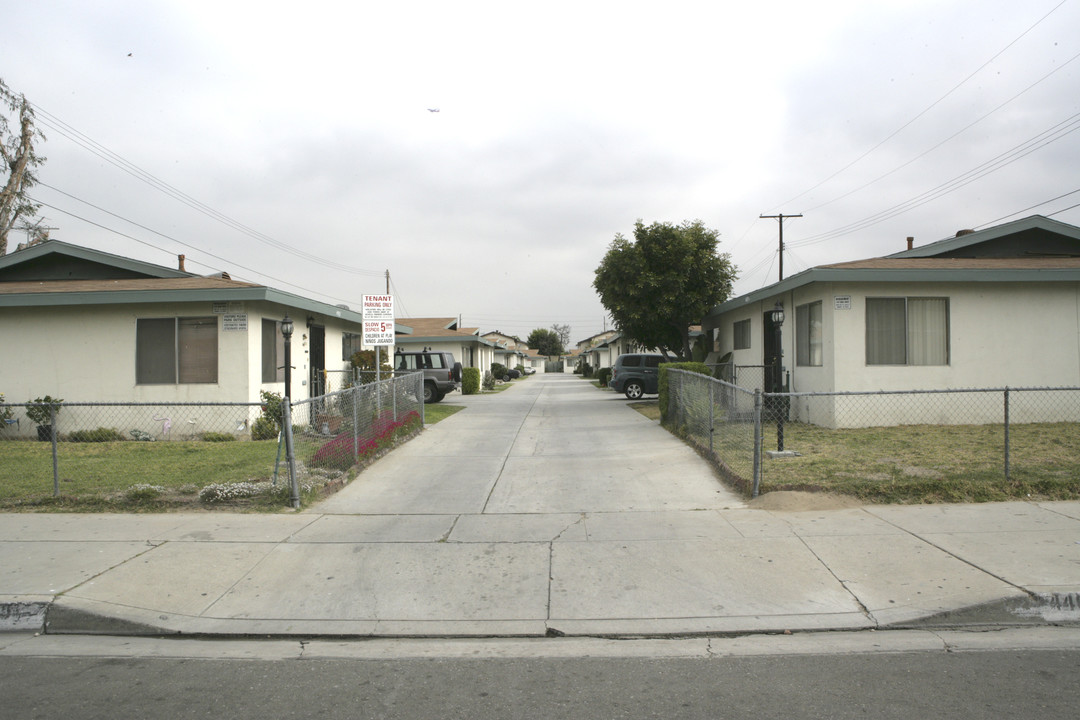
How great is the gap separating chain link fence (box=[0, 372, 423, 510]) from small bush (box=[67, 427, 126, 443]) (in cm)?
2

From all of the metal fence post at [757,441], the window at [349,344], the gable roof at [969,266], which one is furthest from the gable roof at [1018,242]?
the window at [349,344]

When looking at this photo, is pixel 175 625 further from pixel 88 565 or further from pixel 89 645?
pixel 88 565

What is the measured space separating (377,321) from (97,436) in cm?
562

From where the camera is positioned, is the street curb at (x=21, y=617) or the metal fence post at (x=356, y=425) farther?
the metal fence post at (x=356, y=425)

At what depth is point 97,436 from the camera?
13.0m

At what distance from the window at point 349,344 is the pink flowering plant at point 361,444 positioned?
6440 millimetres

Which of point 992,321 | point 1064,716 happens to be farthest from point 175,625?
point 992,321

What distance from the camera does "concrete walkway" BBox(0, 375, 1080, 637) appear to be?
4809 millimetres

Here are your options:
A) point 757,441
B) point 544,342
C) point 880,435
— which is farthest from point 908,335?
point 544,342

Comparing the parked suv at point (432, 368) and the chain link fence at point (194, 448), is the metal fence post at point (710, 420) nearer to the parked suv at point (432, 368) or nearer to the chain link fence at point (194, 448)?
the chain link fence at point (194, 448)

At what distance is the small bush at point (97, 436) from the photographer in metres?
13.0

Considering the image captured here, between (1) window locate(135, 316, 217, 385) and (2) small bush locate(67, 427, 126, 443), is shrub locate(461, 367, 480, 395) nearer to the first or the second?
(1) window locate(135, 316, 217, 385)

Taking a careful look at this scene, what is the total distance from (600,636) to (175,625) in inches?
117

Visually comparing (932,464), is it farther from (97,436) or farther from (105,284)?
(105,284)
